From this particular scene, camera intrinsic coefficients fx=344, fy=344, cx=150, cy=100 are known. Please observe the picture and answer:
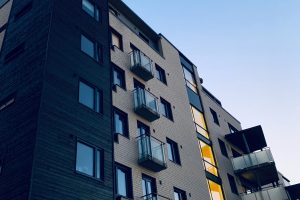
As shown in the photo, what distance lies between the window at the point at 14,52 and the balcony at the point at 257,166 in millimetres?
18960

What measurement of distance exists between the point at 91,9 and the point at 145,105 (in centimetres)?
619

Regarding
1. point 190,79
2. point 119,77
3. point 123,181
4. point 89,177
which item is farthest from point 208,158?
point 89,177

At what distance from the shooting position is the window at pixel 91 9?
18805 mm

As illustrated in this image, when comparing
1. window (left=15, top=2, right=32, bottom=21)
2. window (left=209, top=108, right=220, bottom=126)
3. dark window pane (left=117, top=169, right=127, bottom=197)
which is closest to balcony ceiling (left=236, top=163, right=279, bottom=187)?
window (left=209, top=108, right=220, bottom=126)

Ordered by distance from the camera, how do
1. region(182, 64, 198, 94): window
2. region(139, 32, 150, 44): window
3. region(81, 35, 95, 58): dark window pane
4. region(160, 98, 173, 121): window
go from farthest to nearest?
region(182, 64, 198, 94): window
region(139, 32, 150, 44): window
region(160, 98, 173, 121): window
region(81, 35, 95, 58): dark window pane

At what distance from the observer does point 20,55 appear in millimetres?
15469

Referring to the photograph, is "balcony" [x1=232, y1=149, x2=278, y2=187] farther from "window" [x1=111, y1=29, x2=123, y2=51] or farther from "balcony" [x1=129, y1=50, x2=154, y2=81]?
"window" [x1=111, y1=29, x2=123, y2=51]

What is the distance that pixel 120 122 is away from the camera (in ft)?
58.5

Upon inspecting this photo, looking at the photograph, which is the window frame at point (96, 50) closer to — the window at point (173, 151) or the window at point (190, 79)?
the window at point (173, 151)

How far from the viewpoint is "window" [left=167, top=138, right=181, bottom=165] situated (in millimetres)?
20812

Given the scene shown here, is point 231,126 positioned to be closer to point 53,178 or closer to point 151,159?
point 151,159

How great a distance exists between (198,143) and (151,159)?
817cm

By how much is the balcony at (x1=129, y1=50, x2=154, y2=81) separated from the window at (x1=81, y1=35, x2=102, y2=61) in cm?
328

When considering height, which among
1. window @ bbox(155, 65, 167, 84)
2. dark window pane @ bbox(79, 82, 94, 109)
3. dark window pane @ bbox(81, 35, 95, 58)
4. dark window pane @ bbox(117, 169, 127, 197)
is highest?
window @ bbox(155, 65, 167, 84)
